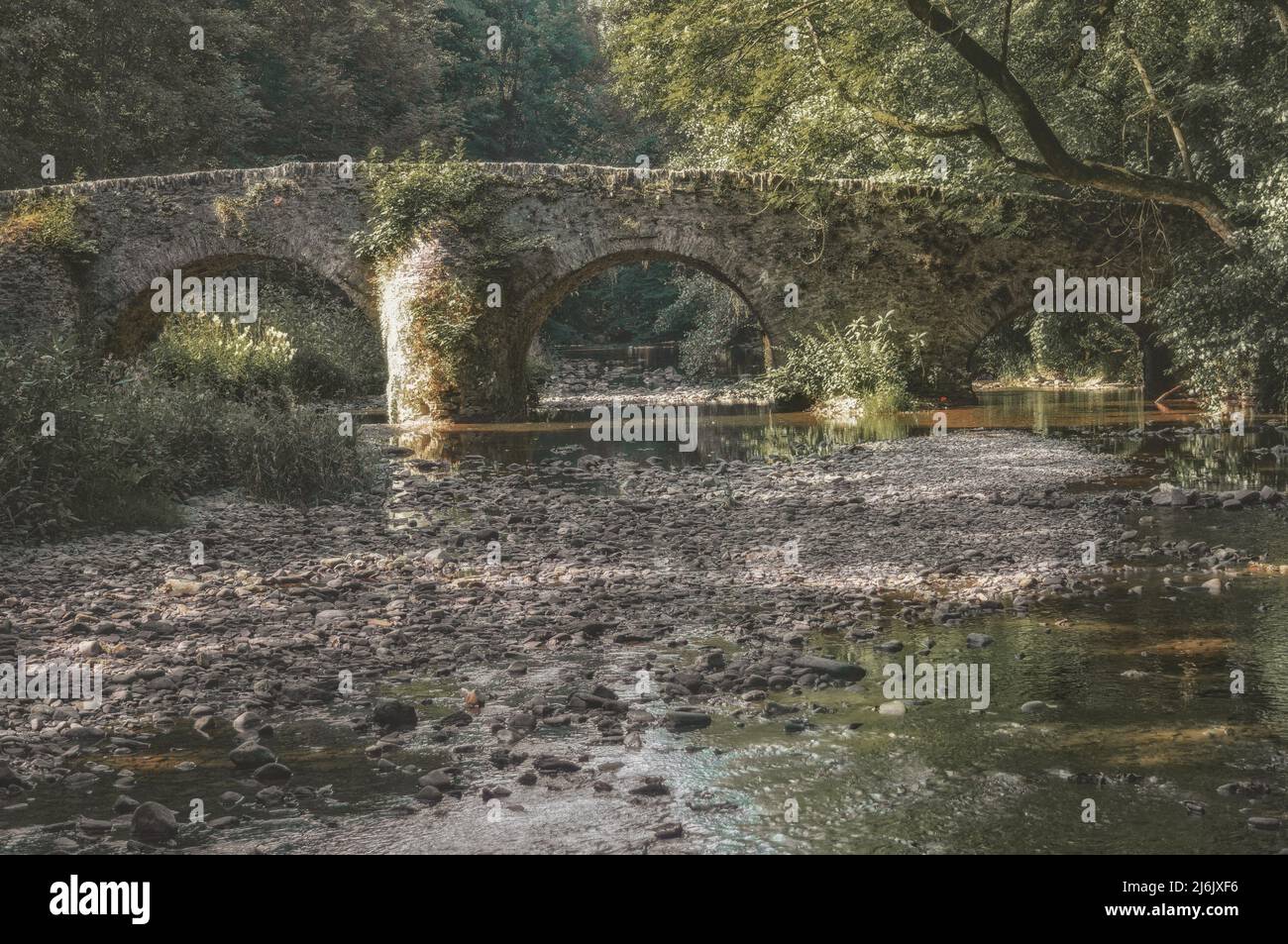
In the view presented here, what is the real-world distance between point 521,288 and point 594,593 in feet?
41.2

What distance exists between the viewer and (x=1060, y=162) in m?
15.4

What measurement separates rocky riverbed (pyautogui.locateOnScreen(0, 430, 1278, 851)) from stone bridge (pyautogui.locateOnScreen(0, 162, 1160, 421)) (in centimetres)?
770

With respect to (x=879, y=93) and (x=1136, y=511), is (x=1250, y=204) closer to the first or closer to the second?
(x=879, y=93)

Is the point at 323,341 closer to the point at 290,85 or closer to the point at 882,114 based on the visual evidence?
the point at 290,85

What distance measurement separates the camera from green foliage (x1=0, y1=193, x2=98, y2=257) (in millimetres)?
19578

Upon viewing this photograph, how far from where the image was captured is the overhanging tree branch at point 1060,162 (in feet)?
48.4

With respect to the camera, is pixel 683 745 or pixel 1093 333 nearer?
pixel 683 745

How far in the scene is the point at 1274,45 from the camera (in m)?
15.9

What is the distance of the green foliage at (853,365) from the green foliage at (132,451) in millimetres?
9657

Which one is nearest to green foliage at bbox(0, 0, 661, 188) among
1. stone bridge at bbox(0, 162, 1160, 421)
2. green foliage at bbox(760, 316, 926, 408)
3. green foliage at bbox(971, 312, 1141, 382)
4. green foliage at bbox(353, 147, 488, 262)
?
stone bridge at bbox(0, 162, 1160, 421)

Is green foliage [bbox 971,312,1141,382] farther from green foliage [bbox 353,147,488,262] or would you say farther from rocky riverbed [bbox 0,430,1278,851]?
rocky riverbed [bbox 0,430,1278,851]

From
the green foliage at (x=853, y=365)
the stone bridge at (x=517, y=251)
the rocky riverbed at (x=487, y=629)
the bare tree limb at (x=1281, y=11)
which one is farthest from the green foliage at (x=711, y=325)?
the rocky riverbed at (x=487, y=629)
